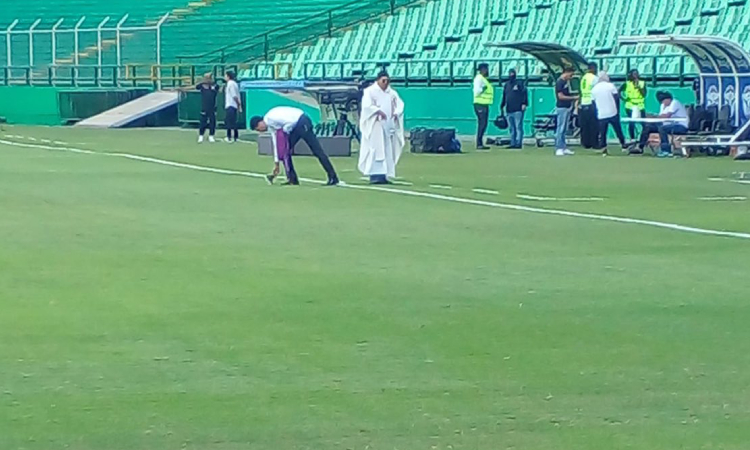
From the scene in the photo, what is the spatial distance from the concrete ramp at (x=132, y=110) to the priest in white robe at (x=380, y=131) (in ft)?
85.1

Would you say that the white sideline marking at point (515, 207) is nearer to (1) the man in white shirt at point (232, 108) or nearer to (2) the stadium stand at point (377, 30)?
(1) the man in white shirt at point (232, 108)

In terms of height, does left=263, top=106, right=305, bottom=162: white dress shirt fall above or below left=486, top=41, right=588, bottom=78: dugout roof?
below

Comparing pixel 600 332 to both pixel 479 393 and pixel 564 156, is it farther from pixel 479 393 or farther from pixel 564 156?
pixel 564 156

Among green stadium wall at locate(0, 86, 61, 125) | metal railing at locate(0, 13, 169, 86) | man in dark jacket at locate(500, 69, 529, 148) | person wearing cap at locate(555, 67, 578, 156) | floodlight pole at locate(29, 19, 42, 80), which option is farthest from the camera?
floodlight pole at locate(29, 19, 42, 80)

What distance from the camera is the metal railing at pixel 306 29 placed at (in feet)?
166

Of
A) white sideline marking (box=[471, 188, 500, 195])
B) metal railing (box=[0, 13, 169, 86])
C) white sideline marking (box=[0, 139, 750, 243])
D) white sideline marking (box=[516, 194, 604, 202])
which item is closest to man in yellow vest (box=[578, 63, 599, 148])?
white sideline marking (box=[0, 139, 750, 243])

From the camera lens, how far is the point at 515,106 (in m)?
35.3

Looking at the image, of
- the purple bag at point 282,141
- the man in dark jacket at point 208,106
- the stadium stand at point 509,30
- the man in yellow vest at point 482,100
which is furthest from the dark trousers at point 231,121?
the purple bag at point 282,141

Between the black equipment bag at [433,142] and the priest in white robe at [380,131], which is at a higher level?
the priest in white robe at [380,131]

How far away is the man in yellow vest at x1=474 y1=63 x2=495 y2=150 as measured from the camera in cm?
3575

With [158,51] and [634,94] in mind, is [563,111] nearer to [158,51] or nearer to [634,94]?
[634,94]

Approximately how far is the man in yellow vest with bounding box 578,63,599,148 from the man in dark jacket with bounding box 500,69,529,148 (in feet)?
4.47

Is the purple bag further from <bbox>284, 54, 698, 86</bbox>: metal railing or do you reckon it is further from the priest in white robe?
<bbox>284, 54, 698, 86</bbox>: metal railing

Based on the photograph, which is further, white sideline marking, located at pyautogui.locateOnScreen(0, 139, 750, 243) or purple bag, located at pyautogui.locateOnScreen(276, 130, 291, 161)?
purple bag, located at pyautogui.locateOnScreen(276, 130, 291, 161)
